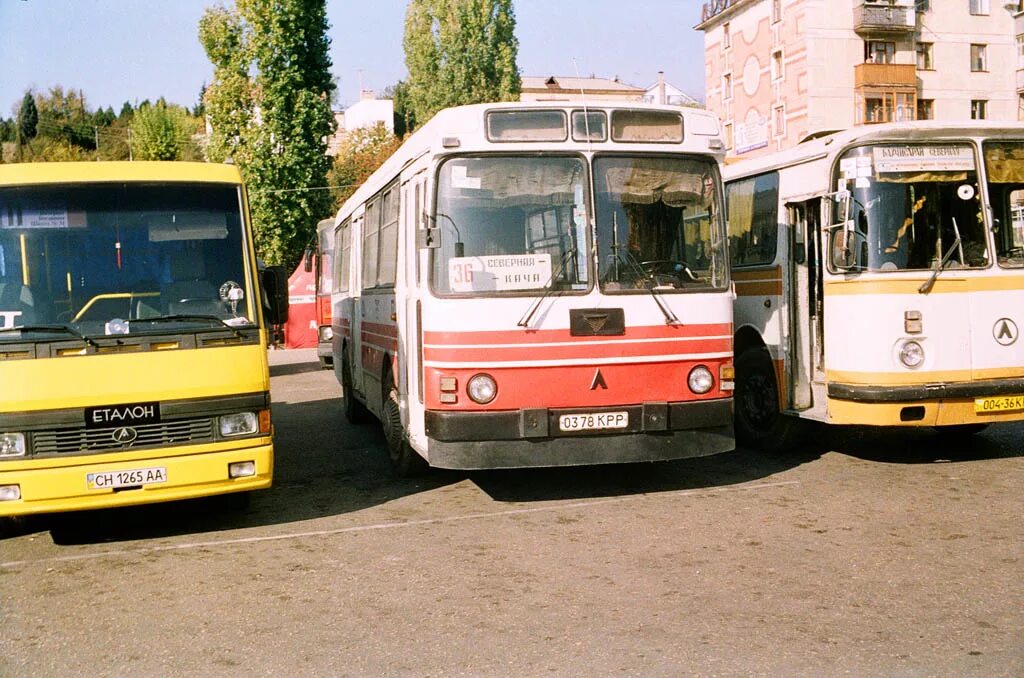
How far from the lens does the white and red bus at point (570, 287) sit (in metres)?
8.02

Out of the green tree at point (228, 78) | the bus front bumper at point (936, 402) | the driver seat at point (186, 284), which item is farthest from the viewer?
the green tree at point (228, 78)

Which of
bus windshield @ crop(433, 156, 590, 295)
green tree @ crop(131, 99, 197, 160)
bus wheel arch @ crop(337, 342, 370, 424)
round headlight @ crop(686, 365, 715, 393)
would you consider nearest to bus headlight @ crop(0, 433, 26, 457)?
bus windshield @ crop(433, 156, 590, 295)

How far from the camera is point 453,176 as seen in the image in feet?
26.5

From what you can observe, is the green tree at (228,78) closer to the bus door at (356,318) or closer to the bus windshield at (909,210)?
the bus door at (356,318)

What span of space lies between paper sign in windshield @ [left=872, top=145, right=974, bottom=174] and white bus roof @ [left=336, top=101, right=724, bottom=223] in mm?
1612

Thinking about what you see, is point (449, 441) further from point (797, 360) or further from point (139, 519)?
point (797, 360)

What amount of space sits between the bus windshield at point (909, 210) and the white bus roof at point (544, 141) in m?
1.50

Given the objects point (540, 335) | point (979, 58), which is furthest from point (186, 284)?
point (979, 58)

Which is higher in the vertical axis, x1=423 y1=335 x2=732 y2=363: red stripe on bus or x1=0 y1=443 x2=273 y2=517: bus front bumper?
x1=423 y1=335 x2=732 y2=363: red stripe on bus

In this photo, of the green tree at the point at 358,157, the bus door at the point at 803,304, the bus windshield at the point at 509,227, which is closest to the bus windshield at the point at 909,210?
the bus door at the point at 803,304

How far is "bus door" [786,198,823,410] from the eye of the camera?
10.3 metres

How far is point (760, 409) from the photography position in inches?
436

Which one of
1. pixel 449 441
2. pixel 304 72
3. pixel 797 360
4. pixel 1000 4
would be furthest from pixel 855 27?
pixel 449 441

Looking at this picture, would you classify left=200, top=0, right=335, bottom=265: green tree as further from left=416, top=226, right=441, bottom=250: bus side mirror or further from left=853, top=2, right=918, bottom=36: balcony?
left=416, top=226, right=441, bottom=250: bus side mirror
